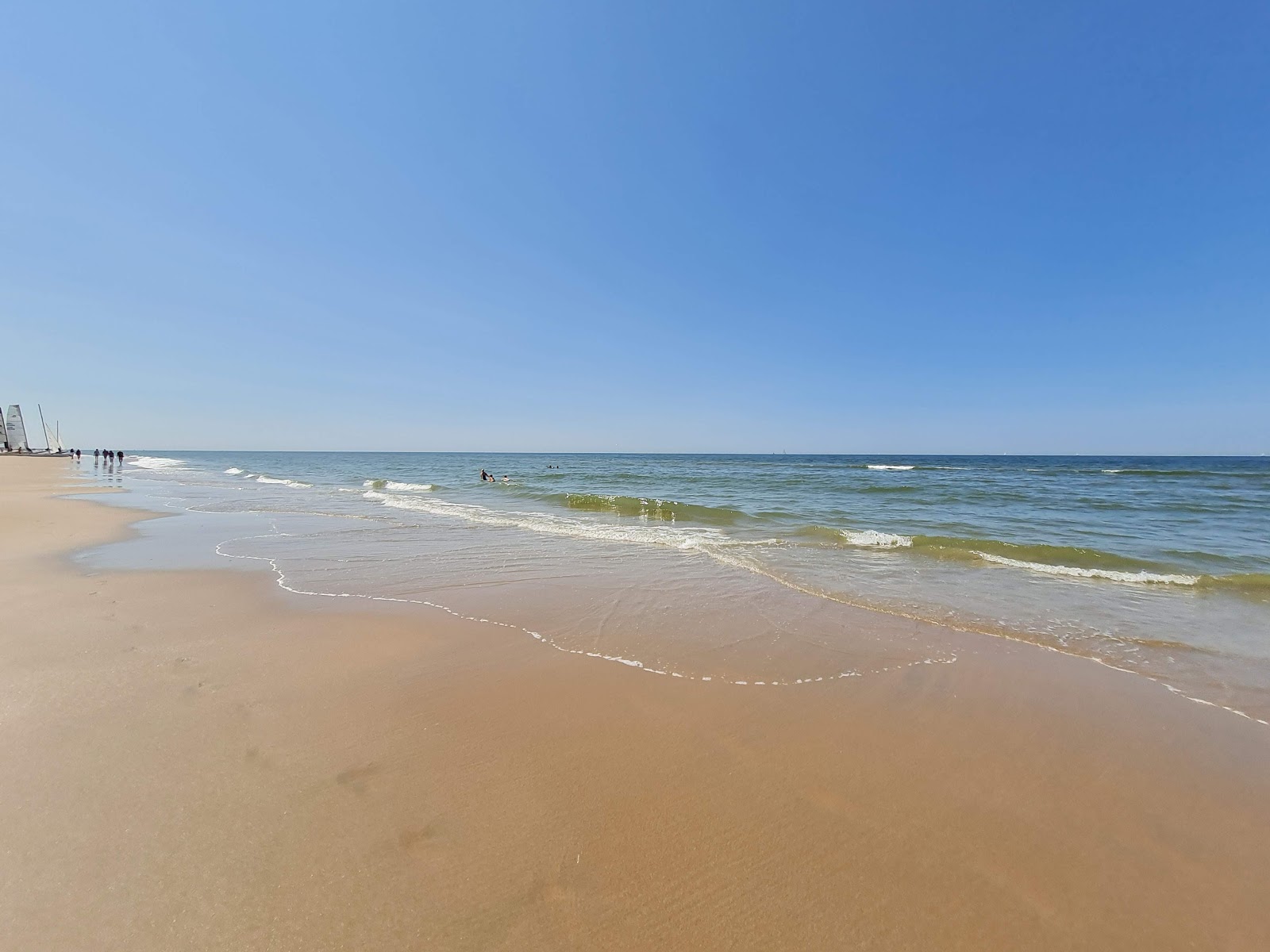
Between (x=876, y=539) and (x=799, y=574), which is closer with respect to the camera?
(x=799, y=574)

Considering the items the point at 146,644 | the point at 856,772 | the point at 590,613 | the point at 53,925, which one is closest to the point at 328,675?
the point at 146,644

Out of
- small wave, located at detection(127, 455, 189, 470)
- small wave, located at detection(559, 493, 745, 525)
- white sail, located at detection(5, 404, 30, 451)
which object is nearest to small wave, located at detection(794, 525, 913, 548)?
small wave, located at detection(559, 493, 745, 525)

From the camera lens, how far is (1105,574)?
29.2 feet

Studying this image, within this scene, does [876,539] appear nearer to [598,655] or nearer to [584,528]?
[584,528]

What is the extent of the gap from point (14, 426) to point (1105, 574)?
98.3 meters

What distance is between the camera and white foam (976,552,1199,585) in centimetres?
841

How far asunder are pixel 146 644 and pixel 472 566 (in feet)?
13.9

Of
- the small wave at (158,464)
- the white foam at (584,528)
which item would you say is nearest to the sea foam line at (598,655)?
the white foam at (584,528)

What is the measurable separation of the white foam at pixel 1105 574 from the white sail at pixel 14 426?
9626cm

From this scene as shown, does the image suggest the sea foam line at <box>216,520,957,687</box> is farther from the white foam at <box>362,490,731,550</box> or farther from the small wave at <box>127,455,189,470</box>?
the small wave at <box>127,455,189,470</box>

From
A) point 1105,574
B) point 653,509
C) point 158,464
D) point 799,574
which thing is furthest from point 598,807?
point 158,464

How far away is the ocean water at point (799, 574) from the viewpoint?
5363mm

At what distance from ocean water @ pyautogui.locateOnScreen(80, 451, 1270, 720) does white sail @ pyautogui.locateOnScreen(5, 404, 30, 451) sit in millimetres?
72115

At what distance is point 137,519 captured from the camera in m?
13.8
